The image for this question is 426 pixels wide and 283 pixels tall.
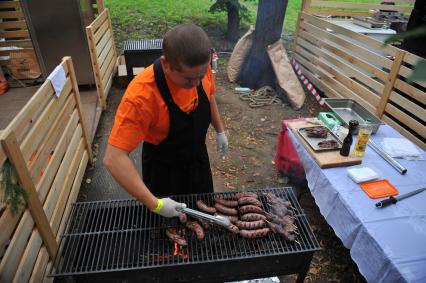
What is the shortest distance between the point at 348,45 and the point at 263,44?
2.02 meters

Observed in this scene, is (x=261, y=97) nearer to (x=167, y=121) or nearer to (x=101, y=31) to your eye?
(x=101, y=31)

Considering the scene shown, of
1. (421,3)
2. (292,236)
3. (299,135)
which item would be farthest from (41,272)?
(421,3)

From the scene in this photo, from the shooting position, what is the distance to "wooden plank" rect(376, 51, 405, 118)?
4.64 meters

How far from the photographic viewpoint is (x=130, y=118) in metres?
1.99

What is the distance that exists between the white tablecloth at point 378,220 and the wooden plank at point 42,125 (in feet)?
9.72

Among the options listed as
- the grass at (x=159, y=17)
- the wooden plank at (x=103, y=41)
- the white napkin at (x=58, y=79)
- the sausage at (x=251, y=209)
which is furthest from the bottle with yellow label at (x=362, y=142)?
the grass at (x=159, y=17)

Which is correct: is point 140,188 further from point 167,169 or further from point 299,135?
point 299,135

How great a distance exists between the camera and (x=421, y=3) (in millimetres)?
4879

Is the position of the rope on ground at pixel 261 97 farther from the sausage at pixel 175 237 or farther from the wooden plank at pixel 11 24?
the wooden plank at pixel 11 24

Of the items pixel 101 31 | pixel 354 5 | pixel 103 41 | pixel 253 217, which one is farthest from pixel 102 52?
pixel 354 5

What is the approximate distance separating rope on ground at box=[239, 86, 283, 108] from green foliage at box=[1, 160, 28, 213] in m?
5.43

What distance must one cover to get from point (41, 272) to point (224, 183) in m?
2.79

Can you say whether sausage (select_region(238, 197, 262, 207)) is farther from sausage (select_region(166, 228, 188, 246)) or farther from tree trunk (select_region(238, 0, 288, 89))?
tree trunk (select_region(238, 0, 288, 89))

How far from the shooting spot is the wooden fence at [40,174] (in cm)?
221
